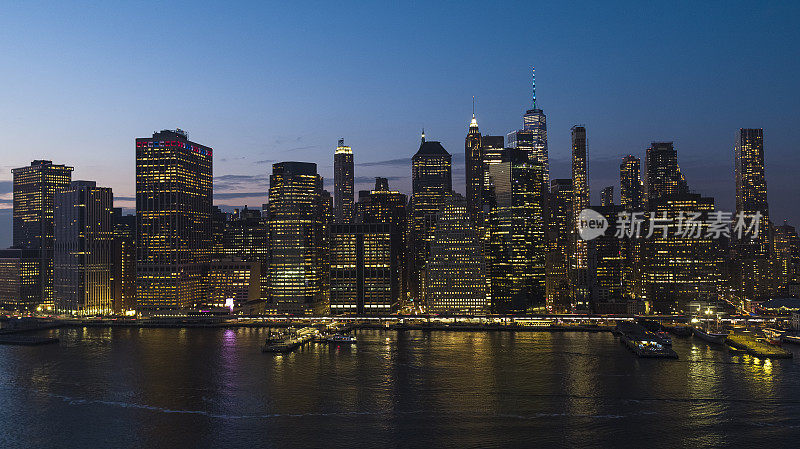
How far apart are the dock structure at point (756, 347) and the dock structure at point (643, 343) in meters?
11.2

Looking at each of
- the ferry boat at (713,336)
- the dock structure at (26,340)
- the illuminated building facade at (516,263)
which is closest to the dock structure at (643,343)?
the ferry boat at (713,336)

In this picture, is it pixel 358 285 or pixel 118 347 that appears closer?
pixel 118 347

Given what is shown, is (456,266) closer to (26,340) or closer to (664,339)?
(664,339)

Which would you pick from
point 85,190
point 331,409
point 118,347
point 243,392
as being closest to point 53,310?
point 85,190

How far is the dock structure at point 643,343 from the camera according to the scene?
97.9m

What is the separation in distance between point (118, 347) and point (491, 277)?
10590cm

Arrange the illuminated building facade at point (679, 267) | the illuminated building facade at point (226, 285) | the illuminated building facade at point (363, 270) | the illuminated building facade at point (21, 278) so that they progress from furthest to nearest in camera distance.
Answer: the illuminated building facade at point (226, 285) < the illuminated building facade at point (21, 278) < the illuminated building facade at point (363, 270) < the illuminated building facade at point (679, 267)

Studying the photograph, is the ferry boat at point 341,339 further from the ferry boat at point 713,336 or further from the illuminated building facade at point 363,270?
the ferry boat at point 713,336

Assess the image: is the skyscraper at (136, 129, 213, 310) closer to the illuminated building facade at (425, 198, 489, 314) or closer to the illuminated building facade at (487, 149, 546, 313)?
the illuminated building facade at (425, 198, 489, 314)

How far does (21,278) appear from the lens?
196 m

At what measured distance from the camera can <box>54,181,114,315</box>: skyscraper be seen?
173 metres

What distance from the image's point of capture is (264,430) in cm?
5881

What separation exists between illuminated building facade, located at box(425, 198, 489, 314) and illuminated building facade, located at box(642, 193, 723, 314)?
48.4 metres

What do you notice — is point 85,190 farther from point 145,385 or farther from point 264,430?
point 264,430
